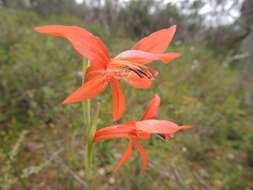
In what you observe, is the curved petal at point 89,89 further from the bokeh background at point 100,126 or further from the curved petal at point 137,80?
the bokeh background at point 100,126

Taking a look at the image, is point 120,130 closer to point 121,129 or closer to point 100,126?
point 121,129

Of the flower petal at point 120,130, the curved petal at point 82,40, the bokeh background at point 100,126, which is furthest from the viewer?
the bokeh background at point 100,126

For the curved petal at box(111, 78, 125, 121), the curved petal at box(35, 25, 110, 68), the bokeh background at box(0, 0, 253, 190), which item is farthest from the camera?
the bokeh background at box(0, 0, 253, 190)

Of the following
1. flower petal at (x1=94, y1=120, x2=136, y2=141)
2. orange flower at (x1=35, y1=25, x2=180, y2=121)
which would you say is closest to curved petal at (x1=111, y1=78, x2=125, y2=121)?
orange flower at (x1=35, y1=25, x2=180, y2=121)

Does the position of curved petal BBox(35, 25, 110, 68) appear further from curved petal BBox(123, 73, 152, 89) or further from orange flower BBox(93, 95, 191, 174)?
orange flower BBox(93, 95, 191, 174)

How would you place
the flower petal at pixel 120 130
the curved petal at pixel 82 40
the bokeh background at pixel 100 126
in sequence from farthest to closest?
the bokeh background at pixel 100 126 < the flower petal at pixel 120 130 < the curved petal at pixel 82 40

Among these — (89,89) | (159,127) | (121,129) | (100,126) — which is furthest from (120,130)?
(100,126)

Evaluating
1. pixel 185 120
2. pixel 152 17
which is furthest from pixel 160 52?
pixel 152 17

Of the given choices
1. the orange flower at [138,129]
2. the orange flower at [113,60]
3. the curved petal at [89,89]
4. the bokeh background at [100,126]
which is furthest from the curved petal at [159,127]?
the bokeh background at [100,126]
